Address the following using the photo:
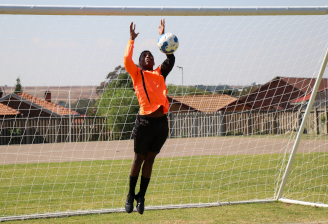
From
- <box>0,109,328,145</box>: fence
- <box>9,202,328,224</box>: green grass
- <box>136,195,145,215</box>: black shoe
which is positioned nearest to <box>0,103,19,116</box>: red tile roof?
<box>0,109,328,145</box>: fence

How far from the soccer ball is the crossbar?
779 millimetres

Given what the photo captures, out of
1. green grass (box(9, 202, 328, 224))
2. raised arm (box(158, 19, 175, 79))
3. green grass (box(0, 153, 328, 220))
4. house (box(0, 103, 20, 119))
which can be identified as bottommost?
green grass (box(0, 153, 328, 220))

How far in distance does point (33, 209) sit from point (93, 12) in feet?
12.5

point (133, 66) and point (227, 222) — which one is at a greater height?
point (133, 66)

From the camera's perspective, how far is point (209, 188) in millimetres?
8414

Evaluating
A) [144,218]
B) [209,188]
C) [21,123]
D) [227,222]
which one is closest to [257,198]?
[209,188]

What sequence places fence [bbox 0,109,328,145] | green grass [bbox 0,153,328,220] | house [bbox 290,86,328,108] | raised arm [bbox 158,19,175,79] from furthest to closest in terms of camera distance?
fence [bbox 0,109,328,145] → house [bbox 290,86,328,108] → green grass [bbox 0,153,328,220] → raised arm [bbox 158,19,175,79]

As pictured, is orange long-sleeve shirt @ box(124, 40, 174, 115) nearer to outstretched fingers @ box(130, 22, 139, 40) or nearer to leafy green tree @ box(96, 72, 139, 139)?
outstretched fingers @ box(130, 22, 139, 40)

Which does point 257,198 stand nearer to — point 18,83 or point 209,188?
point 209,188

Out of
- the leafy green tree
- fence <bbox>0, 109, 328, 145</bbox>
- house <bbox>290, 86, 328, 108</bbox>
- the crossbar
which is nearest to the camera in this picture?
the crossbar

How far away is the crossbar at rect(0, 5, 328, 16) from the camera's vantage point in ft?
17.2

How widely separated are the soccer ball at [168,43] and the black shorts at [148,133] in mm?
913

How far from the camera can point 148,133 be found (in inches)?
188

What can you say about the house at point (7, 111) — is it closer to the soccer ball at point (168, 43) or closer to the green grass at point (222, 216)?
the green grass at point (222, 216)
